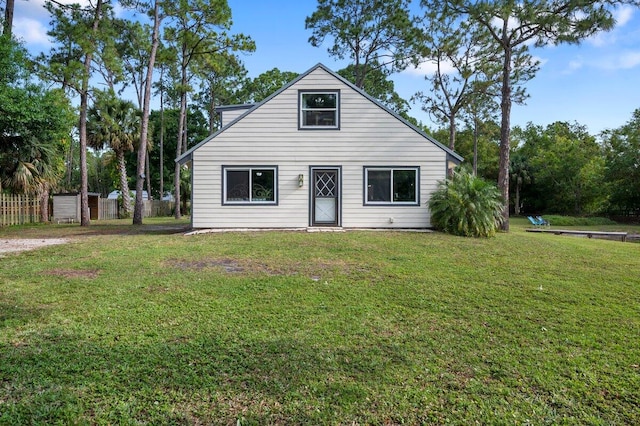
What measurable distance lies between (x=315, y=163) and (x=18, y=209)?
46.8 feet

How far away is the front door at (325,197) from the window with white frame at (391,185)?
1069mm

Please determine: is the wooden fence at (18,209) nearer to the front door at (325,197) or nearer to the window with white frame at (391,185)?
the front door at (325,197)

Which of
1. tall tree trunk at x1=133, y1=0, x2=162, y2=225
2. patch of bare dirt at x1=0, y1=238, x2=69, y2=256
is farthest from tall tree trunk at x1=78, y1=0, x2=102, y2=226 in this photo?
patch of bare dirt at x1=0, y1=238, x2=69, y2=256

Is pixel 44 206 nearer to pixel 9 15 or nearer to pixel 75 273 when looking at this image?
pixel 9 15

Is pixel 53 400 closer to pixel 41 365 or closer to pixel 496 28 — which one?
pixel 41 365

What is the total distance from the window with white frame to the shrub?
813 mm

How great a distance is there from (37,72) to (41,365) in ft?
53.0

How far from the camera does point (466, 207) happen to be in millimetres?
11758

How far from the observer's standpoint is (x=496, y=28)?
1463 centimetres

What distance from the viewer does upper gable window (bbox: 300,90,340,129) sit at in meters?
12.9

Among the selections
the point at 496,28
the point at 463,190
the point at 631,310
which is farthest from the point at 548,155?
the point at 631,310

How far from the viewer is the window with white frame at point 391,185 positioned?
1298 cm

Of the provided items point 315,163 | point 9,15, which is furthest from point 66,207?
point 315,163

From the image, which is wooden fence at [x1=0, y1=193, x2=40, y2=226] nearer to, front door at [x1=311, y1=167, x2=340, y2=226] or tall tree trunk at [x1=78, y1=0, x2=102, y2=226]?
tall tree trunk at [x1=78, y1=0, x2=102, y2=226]
